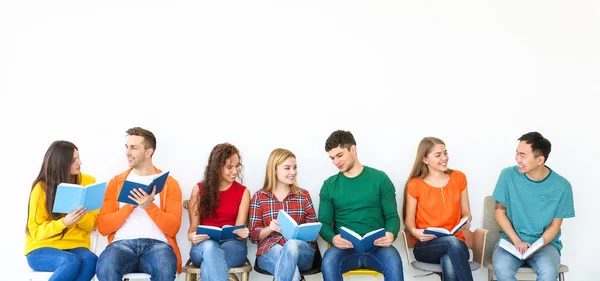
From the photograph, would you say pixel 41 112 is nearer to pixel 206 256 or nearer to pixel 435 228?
pixel 206 256

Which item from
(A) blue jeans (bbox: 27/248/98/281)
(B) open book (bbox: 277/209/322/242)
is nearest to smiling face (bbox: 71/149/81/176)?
(A) blue jeans (bbox: 27/248/98/281)

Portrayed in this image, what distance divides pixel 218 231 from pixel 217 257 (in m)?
0.20

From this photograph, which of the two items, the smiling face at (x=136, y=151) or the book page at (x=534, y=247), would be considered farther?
the smiling face at (x=136, y=151)

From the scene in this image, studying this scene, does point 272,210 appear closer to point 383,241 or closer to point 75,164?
point 383,241

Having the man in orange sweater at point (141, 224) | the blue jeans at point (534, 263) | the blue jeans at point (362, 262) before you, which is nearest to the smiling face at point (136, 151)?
the man in orange sweater at point (141, 224)

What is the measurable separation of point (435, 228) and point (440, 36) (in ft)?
4.97

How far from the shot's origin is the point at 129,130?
167 inches

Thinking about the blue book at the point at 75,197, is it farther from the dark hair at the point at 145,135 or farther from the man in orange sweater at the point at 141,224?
the dark hair at the point at 145,135

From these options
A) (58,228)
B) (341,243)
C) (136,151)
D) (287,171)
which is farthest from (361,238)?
(58,228)

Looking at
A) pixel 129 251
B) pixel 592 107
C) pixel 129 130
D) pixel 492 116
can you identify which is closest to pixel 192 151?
pixel 129 130

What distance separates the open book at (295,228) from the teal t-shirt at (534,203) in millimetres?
1285

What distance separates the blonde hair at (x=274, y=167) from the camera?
168 inches

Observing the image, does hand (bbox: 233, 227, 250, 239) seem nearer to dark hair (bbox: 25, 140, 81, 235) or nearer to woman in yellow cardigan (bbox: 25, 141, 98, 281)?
woman in yellow cardigan (bbox: 25, 141, 98, 281)

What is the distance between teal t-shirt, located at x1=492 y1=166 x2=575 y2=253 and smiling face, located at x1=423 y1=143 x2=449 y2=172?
1.32ft
